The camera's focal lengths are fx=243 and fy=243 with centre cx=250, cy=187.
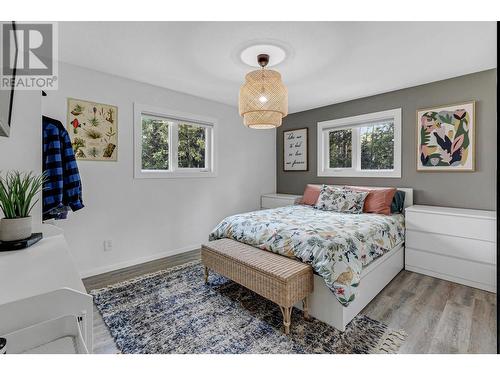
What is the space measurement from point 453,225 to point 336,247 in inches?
61.8

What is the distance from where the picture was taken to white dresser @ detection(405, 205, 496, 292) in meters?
Result: 2.32

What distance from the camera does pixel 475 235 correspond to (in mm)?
2375

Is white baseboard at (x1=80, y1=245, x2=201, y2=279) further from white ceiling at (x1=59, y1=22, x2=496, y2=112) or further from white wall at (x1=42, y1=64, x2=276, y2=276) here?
white ceiling at (x1=59, y1=22, x2=496, y2=112)

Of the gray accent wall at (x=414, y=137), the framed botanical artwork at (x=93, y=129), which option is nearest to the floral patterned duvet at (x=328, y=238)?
the gray accent wall at (x=414, y=137)

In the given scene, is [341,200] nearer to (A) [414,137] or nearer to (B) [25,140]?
(A) [414,137]

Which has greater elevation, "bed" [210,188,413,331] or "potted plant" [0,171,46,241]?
"potted plant" [0,171,46,241]

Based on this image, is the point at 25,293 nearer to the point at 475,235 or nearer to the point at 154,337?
the point at 154,337

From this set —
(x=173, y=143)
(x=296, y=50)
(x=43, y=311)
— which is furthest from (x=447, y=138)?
(x=43, y=311)

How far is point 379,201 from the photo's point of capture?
9.97 feet

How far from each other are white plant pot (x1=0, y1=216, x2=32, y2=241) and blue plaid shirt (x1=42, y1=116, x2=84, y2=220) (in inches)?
41.6

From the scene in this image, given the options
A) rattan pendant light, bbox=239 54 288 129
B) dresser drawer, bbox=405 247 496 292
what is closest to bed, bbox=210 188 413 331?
dresser drawer, bbox=405 247 496 292

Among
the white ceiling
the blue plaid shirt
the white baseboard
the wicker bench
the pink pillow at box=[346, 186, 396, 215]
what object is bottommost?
the white baseboard
